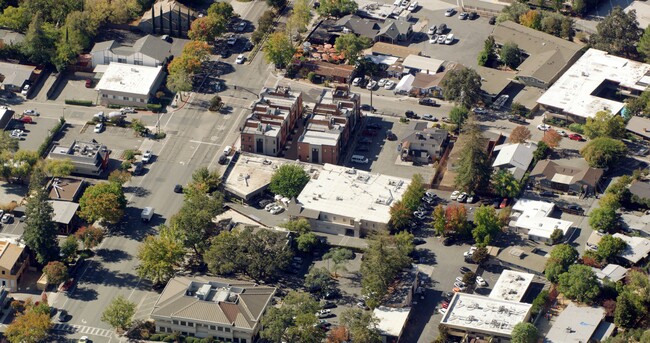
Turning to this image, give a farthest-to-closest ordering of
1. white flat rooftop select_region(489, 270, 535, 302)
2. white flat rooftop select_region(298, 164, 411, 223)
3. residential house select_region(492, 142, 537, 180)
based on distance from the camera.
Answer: residential house select_region(492, 142, 537, 180)
white flat rooftop select_region(298, 164, 411, 223)
white flat rooftop select_region(489, 270, 535, 302)

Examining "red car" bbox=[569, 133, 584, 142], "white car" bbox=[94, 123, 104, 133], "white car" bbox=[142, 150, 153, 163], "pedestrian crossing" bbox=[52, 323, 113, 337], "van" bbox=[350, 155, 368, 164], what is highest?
"red car" bbox=[569, 133, 584, 142]

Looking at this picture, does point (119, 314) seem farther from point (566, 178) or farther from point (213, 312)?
point (566, 178)

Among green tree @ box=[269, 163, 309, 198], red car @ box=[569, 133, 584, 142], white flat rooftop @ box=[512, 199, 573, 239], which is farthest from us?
red car @ box=[569, 133, 584, 142]

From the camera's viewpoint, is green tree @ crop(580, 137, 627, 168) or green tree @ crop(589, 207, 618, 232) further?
green tree @ crop(580, 137, 627, 168)

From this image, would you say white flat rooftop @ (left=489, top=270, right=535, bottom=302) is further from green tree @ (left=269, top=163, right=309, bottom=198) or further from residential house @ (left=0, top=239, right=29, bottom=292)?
residential house @ (left=0, top=239, right=29, bottom=292)

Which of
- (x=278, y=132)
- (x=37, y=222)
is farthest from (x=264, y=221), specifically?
(x=37, y=222)

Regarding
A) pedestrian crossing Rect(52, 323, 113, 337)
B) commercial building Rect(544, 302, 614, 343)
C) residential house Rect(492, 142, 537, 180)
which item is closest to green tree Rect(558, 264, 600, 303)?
commercial building Rect(544, 302, 614, 343)

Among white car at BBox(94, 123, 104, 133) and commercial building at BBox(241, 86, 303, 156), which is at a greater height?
commercial building at BBox(241, 86, 303, 156)

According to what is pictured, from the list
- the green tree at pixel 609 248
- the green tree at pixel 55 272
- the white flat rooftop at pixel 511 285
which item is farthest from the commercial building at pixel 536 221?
the green tree at pixel 55 272
